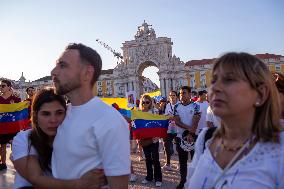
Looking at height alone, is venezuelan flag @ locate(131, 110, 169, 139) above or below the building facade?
below

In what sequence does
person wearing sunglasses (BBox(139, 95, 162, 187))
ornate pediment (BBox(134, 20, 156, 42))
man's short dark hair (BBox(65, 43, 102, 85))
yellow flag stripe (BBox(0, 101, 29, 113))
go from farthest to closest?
1. ornate pediment (BBox(134, 20, 156, 42))
2. yellow flag stripe (BBox(0, 101, 29, 113))
3. person wearing sunglasses (BBox(139, 95, 162, 187))
4. man's short dark hair (BBox(65, 43, 102, 85))

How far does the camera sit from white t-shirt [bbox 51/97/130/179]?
2367mm

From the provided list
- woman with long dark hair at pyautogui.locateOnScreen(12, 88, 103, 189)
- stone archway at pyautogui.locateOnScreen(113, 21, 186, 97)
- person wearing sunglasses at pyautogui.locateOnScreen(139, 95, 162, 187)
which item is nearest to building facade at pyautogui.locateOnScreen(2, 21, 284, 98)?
stone archway at pyautogui.locateOnScreen(113, 21, 186, 97)

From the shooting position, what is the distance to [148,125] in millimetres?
8516

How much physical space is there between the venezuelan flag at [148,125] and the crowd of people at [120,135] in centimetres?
531

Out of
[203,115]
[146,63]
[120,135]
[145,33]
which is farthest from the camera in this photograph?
[145,33]

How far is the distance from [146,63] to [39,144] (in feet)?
234

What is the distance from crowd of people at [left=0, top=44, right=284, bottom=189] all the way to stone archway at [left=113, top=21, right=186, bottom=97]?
67.0 metres

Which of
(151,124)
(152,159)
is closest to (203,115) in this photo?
(151,124)

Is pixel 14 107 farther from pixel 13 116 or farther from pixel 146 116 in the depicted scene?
→ pixel 146 116

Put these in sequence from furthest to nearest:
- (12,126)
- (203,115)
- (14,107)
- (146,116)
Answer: (14,107) < (12,126) < (146,116) < (203,115)

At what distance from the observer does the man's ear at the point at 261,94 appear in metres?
1.92

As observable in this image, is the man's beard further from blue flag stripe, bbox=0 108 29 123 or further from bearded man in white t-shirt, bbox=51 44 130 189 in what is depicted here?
blue flag stripe, bbox=0 108 29 123

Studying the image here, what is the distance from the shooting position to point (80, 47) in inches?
108
